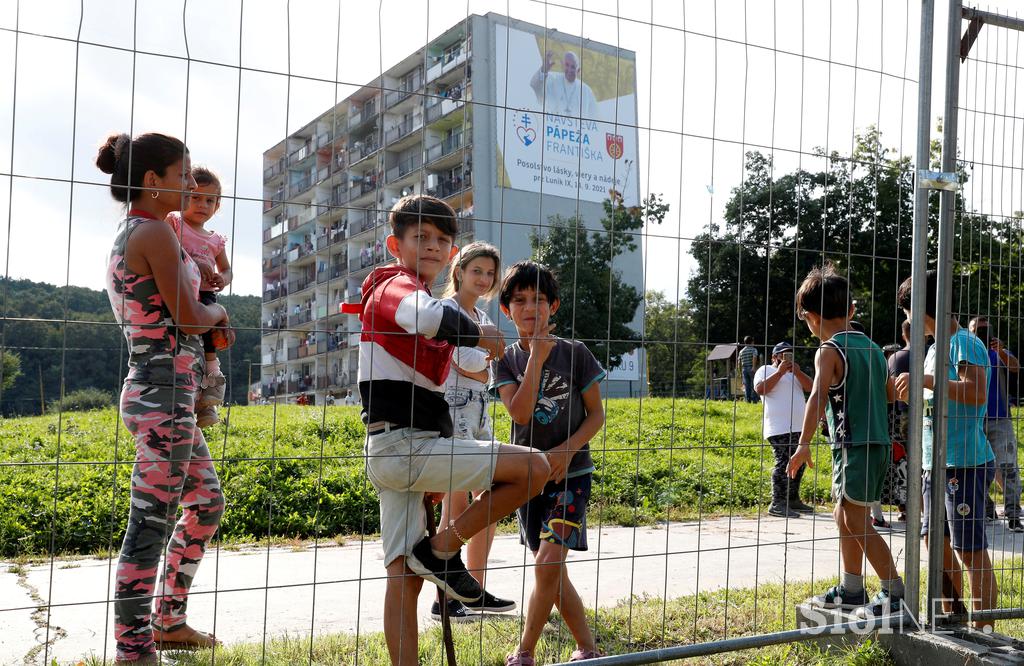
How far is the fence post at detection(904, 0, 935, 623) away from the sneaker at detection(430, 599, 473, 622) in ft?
6.40

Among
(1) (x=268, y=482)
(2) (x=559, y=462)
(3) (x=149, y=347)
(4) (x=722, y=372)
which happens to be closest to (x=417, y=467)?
(2) (x=559, y=462)

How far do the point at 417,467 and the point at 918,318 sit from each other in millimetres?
2105

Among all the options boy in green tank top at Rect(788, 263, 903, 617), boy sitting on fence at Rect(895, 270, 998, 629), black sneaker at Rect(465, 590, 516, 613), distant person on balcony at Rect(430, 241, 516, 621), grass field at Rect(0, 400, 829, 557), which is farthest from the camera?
grass field at Rect(0, 400, 829, 557)

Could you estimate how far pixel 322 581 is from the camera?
280 centimetres

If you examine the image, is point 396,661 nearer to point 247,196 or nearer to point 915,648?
point 247,196

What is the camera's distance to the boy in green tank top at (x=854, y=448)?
352 cm

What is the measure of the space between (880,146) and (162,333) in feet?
10.2

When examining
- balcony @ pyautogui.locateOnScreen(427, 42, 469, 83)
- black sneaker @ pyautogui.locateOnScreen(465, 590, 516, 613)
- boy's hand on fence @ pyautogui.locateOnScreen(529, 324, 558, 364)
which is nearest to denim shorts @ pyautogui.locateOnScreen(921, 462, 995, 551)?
boy's hand on fence @ pyautogui.locateOnScreen(529, 324, 558, 364)

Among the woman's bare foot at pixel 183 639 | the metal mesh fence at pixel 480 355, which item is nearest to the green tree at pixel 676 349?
the metal mesh fence at pixel 480 355

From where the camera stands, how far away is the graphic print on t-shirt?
3.48m

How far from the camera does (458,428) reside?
420cm

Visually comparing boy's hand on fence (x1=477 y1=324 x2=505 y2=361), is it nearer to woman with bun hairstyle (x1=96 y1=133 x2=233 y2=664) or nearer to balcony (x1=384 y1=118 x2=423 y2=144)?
woman with bun hairstyle (x1=96 y1=133 x2=233 y2=664)

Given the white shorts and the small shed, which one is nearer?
the white shorts

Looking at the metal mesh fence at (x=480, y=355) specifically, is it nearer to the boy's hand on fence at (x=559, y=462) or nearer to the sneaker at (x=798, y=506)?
the boy's hand on fence at (x=559, y=462)
